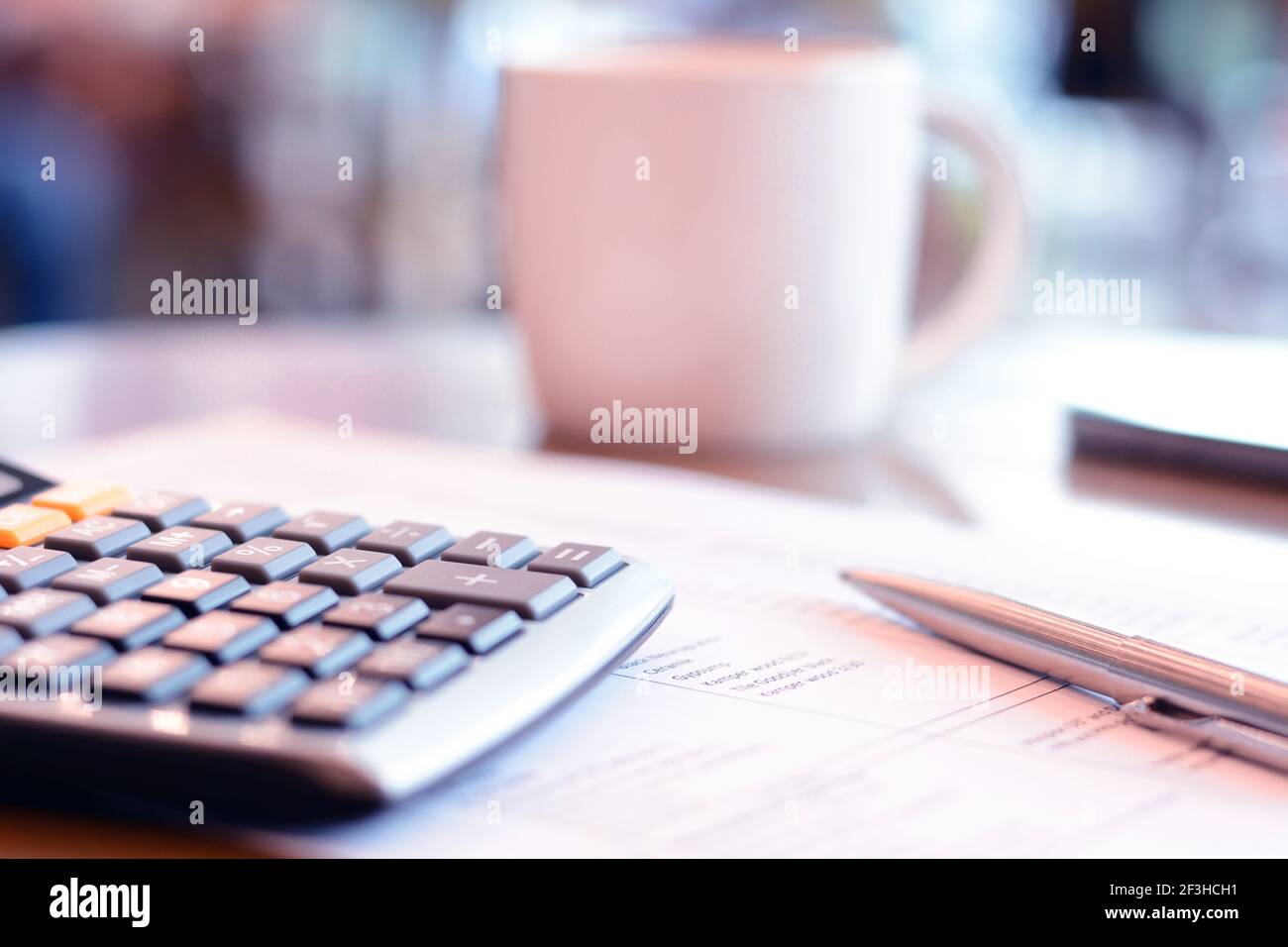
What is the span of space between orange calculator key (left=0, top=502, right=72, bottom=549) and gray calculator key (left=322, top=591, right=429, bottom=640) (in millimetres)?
77

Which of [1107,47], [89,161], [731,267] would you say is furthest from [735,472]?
[1107,47]

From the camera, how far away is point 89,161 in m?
1.71

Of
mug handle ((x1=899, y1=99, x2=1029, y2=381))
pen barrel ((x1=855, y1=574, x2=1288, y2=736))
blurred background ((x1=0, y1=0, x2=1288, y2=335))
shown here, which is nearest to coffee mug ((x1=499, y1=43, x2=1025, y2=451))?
mug handle ((x1=899, y1=99, x2=1029, y2=381))

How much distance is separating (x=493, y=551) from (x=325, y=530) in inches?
1.4

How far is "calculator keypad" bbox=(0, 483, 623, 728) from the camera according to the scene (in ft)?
0.67

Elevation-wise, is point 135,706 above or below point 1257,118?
below

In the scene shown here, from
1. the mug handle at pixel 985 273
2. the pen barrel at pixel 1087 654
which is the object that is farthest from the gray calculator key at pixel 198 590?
the mug handle at pixel 985 273

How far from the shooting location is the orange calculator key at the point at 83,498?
29cm

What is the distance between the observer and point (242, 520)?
0.92 ft

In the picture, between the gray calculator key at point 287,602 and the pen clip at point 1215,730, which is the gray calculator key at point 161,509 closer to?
the gray calculator key at point 287,602

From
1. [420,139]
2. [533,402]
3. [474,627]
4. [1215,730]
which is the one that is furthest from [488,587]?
[420,139]

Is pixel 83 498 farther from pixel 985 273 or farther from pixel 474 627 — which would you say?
pixel 985 273
